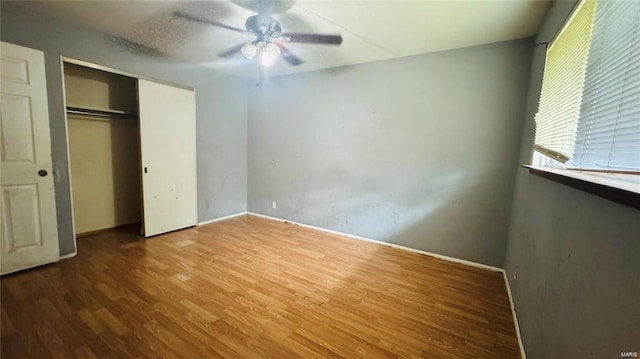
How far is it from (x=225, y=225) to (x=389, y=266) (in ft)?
8.38

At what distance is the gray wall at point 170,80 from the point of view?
227cm

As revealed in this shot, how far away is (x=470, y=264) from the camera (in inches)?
106

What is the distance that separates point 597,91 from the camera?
1168 mm

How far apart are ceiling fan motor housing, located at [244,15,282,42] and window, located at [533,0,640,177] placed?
1.95m

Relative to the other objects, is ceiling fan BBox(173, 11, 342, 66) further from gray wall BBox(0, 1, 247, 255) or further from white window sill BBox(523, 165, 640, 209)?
white window sill BBox(523, 165, 640, 209)

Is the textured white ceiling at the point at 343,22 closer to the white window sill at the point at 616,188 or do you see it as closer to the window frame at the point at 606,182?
the window frame at the point at 606,182

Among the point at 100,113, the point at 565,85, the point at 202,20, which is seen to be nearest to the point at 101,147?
the point at 100,113

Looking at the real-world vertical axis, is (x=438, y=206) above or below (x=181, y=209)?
above

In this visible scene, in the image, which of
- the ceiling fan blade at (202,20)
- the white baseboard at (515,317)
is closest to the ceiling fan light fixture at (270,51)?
the ceiling fan blade at (202,20)

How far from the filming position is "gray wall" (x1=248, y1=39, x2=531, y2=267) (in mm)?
2525

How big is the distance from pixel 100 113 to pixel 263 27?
265 centimetres

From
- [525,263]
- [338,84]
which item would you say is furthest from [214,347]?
[338,84]

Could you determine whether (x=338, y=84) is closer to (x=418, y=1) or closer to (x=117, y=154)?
(x=418, y=1)

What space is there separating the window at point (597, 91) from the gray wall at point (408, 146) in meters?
0.89
